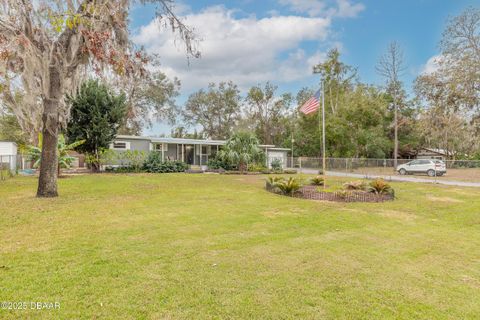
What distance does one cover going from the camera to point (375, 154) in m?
33.7

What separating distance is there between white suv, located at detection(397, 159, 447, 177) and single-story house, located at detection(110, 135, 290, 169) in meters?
9.86

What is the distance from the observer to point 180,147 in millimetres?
24781

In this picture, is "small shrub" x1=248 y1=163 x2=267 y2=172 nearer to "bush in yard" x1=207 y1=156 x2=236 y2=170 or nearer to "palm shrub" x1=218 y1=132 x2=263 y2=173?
"palm shrub" x1=218 y1=132 x2=263 y2=173

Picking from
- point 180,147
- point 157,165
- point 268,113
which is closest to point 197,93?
point 268,113

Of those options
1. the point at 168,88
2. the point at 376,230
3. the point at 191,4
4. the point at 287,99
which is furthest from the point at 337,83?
the point at 376,230

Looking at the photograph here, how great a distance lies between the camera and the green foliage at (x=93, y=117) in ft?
53.7

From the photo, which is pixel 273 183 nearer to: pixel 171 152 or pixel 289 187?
pixel 289 187

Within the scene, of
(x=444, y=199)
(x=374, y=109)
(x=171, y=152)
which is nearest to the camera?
(x=444, y=199)

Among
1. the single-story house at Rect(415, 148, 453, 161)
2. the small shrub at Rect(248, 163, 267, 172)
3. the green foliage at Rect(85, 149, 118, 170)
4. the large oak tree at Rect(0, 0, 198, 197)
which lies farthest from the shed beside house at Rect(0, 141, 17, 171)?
the single-story house at Rect(415, 148, 453, 161)

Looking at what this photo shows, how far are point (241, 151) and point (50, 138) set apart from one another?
13.8 meters

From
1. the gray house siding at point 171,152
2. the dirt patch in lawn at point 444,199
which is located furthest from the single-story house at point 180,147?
the dirt patch in lawn at point 444,199

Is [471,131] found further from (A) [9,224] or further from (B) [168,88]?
(B) [168,88]

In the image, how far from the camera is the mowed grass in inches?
102

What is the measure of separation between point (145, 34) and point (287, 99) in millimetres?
32828
